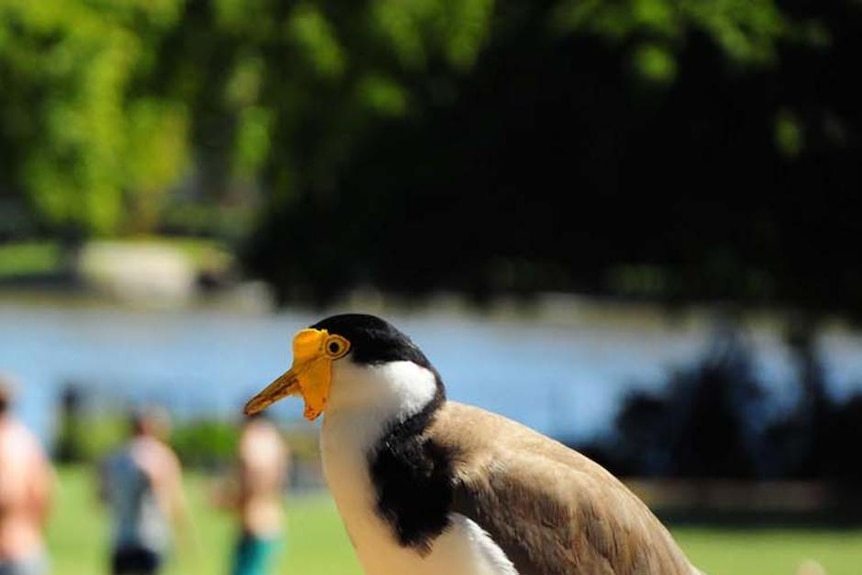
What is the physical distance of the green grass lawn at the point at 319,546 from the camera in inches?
849

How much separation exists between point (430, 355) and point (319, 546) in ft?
73.2

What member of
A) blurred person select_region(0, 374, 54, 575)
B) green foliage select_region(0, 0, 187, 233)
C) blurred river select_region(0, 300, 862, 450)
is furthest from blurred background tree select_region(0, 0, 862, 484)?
blurred person select_region(0, 374, 54, 575)

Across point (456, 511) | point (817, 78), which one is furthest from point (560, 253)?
point (456, 511)

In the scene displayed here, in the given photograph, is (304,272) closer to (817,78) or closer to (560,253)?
(560,253)

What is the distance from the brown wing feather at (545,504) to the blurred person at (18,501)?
832 centimetres

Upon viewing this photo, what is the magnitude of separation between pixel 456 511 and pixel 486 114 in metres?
26.4

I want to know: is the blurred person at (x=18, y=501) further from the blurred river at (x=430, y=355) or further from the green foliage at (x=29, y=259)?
the green foliage at (x=29, y=259)

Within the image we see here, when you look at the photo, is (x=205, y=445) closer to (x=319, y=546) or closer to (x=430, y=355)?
(x=319, y=546)

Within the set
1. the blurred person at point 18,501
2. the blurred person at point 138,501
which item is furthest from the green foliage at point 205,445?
the blurred person at point 18,501

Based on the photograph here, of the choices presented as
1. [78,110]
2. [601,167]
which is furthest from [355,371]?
[78,110]

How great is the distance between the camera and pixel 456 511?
472 cm

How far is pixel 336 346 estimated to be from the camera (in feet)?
15.5

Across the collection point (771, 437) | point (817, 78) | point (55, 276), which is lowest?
point (55, 276)

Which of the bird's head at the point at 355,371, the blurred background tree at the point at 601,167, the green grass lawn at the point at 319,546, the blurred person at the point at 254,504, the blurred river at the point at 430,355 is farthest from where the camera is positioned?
the blurred river at the point at 430,355
